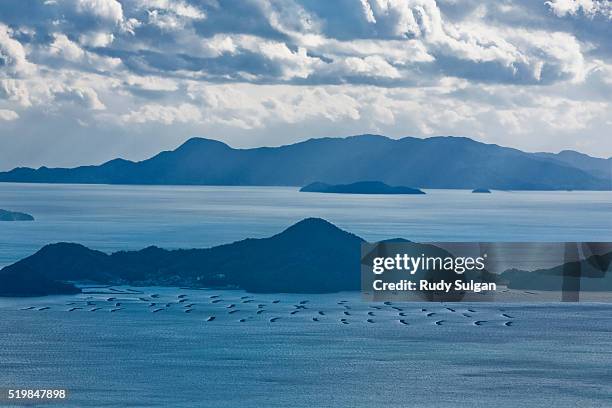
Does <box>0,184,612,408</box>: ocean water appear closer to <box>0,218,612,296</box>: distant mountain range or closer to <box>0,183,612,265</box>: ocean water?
<box>0,218,612,296</box>: distant mountain range

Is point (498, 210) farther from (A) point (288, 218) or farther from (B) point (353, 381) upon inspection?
(B) point (353, 381)

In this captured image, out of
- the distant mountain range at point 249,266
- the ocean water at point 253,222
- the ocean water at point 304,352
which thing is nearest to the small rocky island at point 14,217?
the ocean water at point 253,222

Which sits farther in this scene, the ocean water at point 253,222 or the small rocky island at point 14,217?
the small rocky island at point 14,217

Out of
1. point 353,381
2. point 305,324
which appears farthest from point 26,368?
point 305,324

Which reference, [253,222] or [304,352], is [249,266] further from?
[253,222]

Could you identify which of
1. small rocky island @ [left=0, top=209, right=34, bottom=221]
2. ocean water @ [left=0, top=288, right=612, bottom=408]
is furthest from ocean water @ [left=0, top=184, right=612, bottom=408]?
small rocky island @ [left=0, top=209, right=34, bottom=221]

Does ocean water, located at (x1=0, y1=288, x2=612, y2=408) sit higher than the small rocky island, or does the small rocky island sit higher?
the small rocky island

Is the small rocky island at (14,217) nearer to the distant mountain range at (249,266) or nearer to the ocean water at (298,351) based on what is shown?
the distant mountain range at (249,266)

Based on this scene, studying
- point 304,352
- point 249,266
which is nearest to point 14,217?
point 249,266
